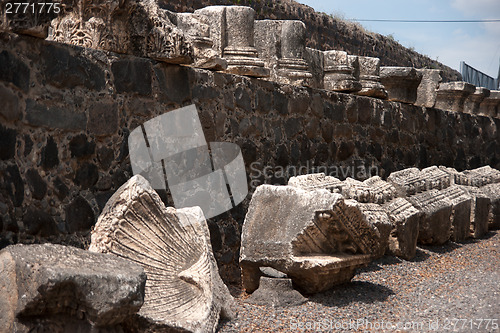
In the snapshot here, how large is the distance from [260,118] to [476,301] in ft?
8.48

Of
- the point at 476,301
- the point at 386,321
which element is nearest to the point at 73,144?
the point at 386,321

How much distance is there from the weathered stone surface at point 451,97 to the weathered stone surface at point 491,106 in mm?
1095

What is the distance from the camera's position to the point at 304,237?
4.20 m

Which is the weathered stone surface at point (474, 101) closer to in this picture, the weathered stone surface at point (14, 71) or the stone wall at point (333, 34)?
the stone wall at point (333, 34)

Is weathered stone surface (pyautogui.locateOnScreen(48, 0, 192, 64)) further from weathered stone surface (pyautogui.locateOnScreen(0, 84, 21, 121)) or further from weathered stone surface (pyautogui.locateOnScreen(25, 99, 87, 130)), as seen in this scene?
weathered stone surface (pyautogui.locateOnScreen(0, 84, 21, 121))

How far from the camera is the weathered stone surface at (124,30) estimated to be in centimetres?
426

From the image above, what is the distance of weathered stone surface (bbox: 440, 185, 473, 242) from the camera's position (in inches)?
263

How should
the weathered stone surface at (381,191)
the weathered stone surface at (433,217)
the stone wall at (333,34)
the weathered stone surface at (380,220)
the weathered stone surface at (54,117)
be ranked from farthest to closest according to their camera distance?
the stone wall at (333,34) < the weathered stone surface at (433,217) < the weathered stone surface at (381,191) < the weathered stone surface at (380,220) < the weathered stone surface at (54,117)

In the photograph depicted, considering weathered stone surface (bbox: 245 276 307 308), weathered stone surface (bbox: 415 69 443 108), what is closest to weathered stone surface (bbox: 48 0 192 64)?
weathered stone surface (bbox: 245 276 307 308)

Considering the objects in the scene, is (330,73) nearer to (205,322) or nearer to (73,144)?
(73,144)

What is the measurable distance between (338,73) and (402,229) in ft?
7.62

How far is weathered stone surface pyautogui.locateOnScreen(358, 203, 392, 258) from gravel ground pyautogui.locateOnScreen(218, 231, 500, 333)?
237 millimetres

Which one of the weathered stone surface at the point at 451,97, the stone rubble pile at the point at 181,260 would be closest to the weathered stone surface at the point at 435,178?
the stone rubble pile at the point at 181,260

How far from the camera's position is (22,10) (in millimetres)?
3432
